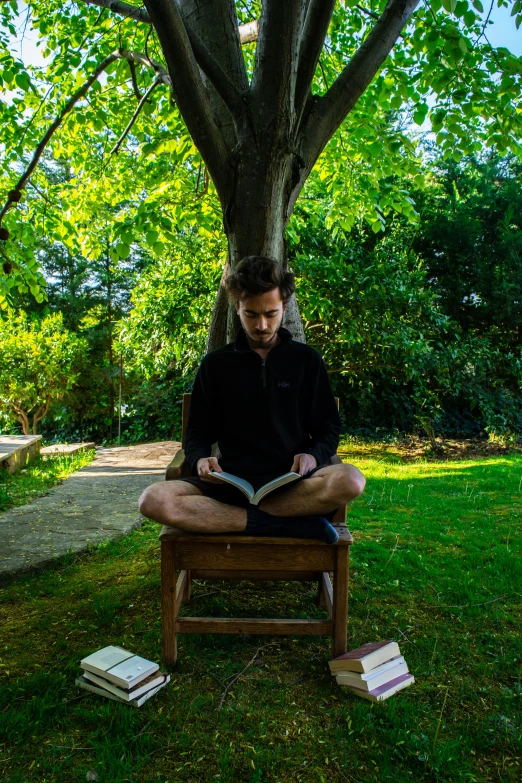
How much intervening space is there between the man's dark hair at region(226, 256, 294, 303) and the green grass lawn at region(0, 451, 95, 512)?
3117mm

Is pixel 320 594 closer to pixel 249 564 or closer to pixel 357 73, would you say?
pixel 249 564

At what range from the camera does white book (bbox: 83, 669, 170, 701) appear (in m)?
1.99

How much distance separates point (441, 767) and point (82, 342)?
898 centimetres

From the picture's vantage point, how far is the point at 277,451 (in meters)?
2.49

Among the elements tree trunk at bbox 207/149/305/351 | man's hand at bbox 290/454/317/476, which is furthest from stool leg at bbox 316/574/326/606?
tree trunk at bbox 207/149/305/351

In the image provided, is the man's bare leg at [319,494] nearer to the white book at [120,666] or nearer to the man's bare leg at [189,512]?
the man's bare leg at [189,512]

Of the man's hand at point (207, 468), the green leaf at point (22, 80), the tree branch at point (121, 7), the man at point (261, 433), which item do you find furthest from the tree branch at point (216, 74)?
the man's hand at point (207, 468)

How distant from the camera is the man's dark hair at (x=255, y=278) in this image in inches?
96.0

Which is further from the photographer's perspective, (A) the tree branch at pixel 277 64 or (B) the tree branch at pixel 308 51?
(B) the tree branch at pixel 308 51

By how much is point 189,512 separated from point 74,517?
2381 millimetres

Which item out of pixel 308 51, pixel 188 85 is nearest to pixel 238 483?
pixel 188 85

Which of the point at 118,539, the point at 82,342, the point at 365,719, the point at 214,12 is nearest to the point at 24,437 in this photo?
the point at 82,342

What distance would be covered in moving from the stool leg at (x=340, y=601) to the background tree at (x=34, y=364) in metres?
7.83

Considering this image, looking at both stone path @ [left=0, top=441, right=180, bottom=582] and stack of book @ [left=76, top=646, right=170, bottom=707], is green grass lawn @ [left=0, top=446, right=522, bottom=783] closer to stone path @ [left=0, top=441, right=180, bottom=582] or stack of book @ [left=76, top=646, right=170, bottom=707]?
stack of book @ [left=76, top=646, right=170, bottom=707]
